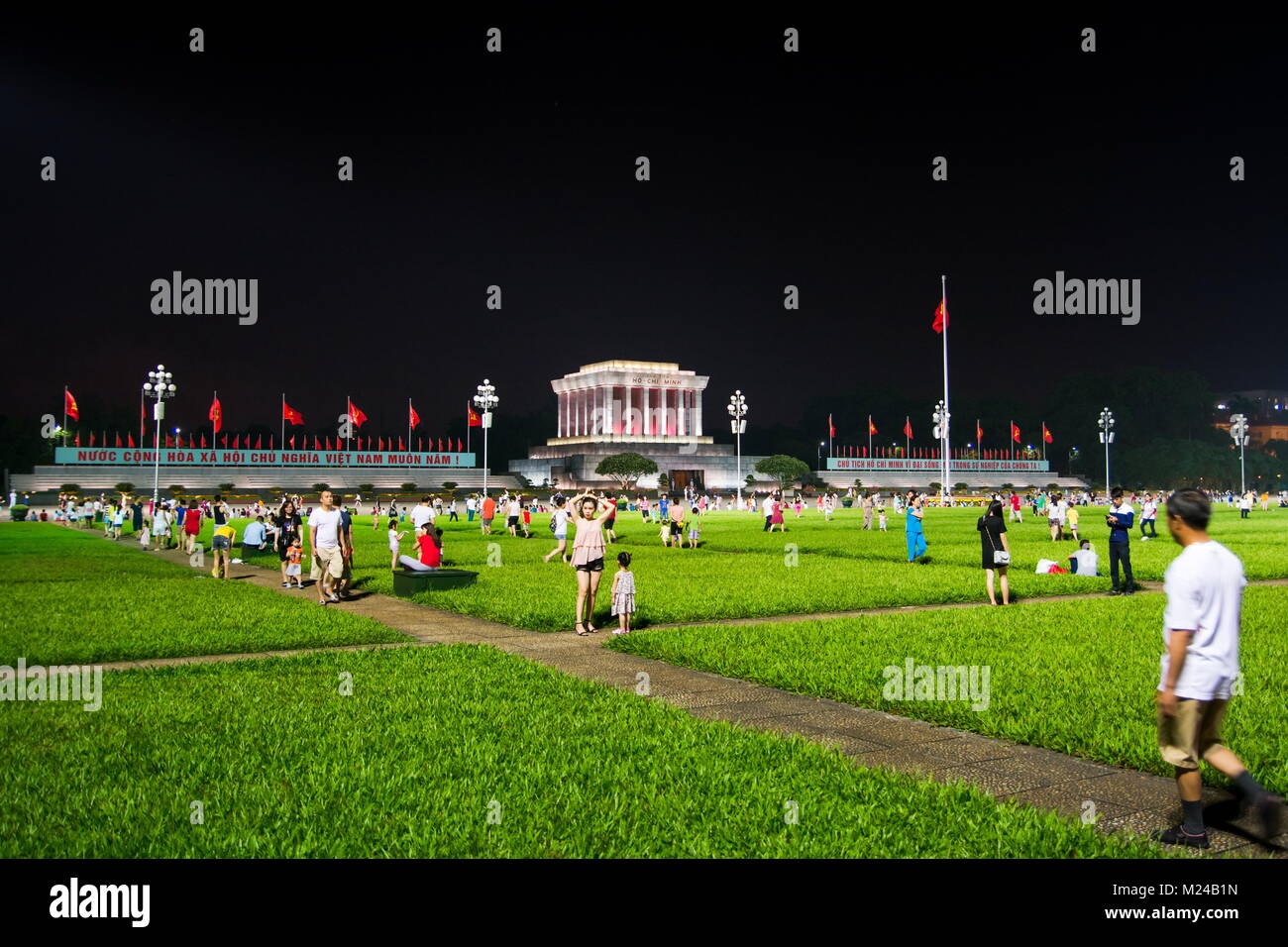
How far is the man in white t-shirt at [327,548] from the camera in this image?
16484 millimetres

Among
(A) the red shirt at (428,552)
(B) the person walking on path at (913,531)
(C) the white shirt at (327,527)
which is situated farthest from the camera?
(B) the person walking on path at (913,531)

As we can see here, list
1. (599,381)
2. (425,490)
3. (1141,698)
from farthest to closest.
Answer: (599,381) < (425,490) < (1141,698)

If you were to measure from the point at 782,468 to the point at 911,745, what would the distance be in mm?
105149

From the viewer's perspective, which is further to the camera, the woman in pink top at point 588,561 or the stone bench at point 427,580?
the stone bench at point 427,580

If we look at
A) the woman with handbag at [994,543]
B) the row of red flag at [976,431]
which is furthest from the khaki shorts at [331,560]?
the row of red flag at [976,431]

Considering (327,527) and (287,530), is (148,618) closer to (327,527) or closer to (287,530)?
(327,527)

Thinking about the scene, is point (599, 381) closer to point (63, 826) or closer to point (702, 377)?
point (702, 377)

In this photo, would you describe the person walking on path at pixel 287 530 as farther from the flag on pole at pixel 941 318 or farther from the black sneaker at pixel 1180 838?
the flag on pole at pixel 941 318

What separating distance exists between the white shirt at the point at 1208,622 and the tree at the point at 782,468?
107m

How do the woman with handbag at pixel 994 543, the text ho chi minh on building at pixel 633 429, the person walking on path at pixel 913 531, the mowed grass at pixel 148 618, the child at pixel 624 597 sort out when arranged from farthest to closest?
the text ho chi minh on building at pixel 633 429 → the person walking on path at pixel 913 531 → the woman with handbag at pixel 994 543 → the child at pixel 624 597 → the mowed grass at pixel 148 618

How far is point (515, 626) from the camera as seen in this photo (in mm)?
14109

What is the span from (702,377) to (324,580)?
122m
